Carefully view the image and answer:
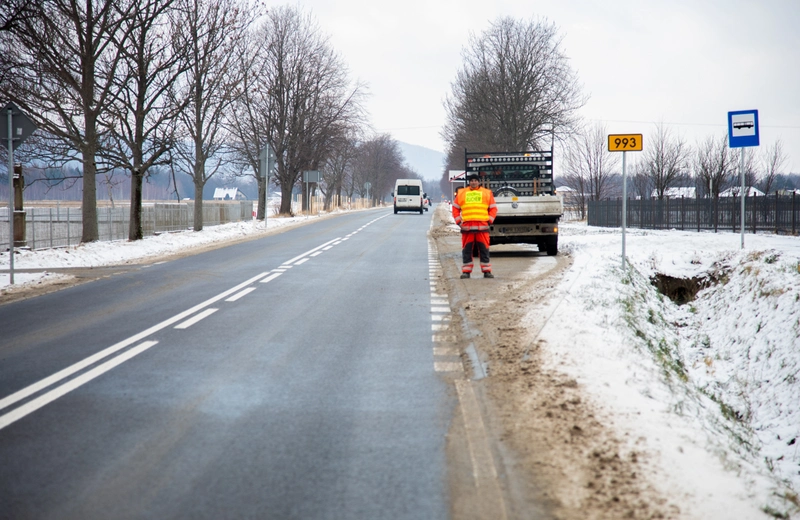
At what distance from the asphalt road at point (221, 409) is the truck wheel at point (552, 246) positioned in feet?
28.3

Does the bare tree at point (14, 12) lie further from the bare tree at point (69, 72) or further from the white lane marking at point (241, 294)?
the white lane marking at point (241, 294)

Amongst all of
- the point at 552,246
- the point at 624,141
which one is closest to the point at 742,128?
the point at 624,141

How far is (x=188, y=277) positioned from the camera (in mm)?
14273

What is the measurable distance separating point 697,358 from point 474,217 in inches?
192

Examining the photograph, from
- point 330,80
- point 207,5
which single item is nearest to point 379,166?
point 330,80

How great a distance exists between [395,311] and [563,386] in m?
4.51

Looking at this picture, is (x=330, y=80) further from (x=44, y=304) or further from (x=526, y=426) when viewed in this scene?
(x=526, y=426)

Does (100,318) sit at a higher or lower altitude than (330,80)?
lower

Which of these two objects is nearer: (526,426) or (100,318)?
(526,426)

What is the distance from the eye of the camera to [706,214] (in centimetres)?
2997

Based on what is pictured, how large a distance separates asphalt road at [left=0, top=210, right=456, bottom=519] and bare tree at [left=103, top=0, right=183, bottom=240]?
14910 millimetres

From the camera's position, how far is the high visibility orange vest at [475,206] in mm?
13922

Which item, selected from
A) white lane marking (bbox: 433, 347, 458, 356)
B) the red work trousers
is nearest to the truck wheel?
the red work trousers

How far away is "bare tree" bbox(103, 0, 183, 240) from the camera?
2450cm
